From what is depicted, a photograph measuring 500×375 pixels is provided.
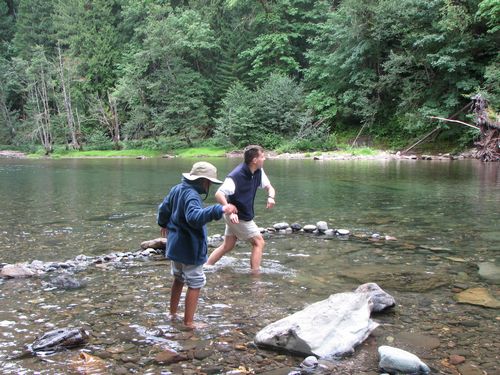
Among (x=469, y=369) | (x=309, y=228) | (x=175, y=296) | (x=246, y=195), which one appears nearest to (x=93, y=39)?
(x=309, y=228)

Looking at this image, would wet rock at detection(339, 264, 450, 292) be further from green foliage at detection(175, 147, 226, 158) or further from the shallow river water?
green foliage at detection(175, 147, 226, 158)

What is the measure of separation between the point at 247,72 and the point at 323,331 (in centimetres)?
5482

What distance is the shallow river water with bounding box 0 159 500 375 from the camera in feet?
14.1

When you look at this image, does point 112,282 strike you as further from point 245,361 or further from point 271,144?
point 271,144

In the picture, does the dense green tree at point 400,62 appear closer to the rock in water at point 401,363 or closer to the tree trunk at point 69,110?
the rock in water at point 401,363

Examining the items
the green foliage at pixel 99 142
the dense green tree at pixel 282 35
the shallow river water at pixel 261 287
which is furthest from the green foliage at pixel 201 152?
the shallow river water at pixel 261 287

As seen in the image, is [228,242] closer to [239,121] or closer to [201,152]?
[239,121]

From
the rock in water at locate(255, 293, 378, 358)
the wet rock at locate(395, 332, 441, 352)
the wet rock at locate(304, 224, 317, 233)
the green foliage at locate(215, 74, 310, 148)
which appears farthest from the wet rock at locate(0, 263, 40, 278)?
the green foliage at locate(215, 74, 310, 148)

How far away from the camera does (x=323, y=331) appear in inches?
175

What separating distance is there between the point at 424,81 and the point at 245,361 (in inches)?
1473

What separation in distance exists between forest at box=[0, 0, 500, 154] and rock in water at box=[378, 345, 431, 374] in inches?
1124

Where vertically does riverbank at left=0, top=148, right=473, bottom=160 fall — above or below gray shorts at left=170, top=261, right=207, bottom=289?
above

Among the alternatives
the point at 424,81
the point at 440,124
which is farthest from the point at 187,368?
the point at 424,81

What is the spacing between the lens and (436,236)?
9508 millimetres
